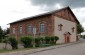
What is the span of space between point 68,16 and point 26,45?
858 inches

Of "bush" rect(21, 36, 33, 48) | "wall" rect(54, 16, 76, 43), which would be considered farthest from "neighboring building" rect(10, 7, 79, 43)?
"bush" rect(21, 36, 33, 48)

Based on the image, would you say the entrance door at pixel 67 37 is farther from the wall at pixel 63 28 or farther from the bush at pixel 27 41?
the bush at pixel 27 41

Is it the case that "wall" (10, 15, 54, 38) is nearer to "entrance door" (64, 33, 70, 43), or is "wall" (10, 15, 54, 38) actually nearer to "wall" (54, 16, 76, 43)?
"wall" (54, 16, 76, 43)

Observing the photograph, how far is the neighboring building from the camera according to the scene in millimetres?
40931

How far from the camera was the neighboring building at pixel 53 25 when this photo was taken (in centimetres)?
4093

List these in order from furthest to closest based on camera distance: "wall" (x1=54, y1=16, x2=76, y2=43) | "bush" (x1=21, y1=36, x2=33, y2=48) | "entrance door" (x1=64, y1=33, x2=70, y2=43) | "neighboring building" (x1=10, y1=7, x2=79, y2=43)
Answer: "entrance door" (x1=64, y1=33, x2=70, y2=43), "wall" (x1=54, y1=16, x2=76, y2=43), "neighboring building" (x1=10, y1=7, x2=79, y2=43), "bush" (x1=21, y1=36, x2=33, y2=48)

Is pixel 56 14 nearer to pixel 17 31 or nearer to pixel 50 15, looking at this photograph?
pixel 50 15

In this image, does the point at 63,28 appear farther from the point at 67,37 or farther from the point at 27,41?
the point at 27,41

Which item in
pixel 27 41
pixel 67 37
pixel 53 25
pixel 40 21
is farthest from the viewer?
pixel 67 37

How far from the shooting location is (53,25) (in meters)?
40.3

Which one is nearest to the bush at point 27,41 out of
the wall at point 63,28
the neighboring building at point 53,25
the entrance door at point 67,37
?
the neighboring building at point 53,25

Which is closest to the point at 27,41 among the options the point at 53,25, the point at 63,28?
the point at 53,25

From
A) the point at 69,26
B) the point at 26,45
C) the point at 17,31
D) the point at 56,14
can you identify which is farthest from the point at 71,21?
the point at 26,45

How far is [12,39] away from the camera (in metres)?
25.3
